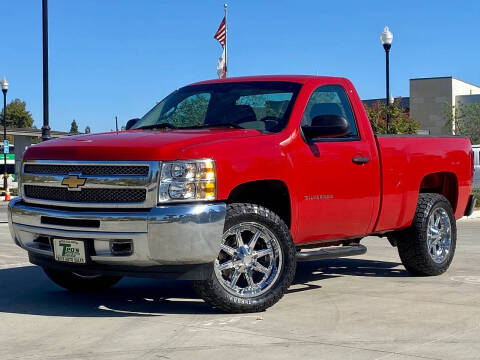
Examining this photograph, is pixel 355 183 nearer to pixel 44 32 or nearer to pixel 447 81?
pixel 44 32

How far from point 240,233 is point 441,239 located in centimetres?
328

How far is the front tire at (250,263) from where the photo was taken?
6.09 metres

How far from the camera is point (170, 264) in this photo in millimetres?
5867

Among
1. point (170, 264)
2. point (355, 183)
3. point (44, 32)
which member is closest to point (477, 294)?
point (355, 183)

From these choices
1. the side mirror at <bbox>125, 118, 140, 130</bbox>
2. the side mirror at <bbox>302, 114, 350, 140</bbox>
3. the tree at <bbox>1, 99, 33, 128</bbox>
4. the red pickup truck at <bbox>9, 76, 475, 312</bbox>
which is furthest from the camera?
the tree at <bbox>1, 99, 33, 128</bbox>

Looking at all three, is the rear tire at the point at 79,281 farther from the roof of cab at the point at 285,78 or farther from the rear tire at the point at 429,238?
the rear tire at the point at 429,238

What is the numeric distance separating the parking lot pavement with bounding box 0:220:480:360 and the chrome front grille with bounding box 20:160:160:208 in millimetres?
926

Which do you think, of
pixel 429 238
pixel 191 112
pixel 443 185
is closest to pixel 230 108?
pixel 191 112

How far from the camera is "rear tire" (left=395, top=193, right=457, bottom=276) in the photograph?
8.24 m

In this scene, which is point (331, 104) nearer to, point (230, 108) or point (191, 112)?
point (230, 108)

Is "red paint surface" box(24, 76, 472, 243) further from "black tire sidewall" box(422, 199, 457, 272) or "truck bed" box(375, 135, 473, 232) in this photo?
"black tire sidewall" box(422, 199, 457, 272)

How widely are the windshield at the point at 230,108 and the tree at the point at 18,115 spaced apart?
302 feet

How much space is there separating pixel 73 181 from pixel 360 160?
271 cm

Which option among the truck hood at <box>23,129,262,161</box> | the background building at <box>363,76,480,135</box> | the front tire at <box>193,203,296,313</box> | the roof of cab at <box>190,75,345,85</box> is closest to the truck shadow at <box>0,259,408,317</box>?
the front tire at <box>193,203,296,313</box>
